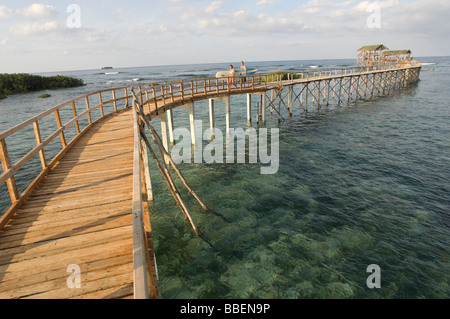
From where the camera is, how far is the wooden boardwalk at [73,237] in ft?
11.0

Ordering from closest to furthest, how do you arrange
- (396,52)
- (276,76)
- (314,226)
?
1. (314,226)
2. (276,76)
3. (396,52)

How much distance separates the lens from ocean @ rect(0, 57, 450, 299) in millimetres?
7090

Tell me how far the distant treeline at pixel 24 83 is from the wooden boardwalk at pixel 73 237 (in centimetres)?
5744

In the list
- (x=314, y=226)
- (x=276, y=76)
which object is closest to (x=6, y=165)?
(x=314, y=226)

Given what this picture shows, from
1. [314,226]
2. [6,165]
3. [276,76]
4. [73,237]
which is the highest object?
[276,76]

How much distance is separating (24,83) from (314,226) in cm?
6930

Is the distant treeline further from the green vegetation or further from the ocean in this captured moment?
the ocean

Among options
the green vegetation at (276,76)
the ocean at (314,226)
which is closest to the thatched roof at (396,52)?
the green vegetation at (276,76)

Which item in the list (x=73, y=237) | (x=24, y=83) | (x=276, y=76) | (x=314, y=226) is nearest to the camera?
(x=73, y=237)

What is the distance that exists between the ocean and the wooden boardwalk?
10.1 feet

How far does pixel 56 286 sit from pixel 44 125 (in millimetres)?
28395

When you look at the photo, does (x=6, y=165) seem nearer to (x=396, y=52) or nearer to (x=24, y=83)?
(x=24, y=83)

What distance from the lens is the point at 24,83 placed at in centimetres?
5703
